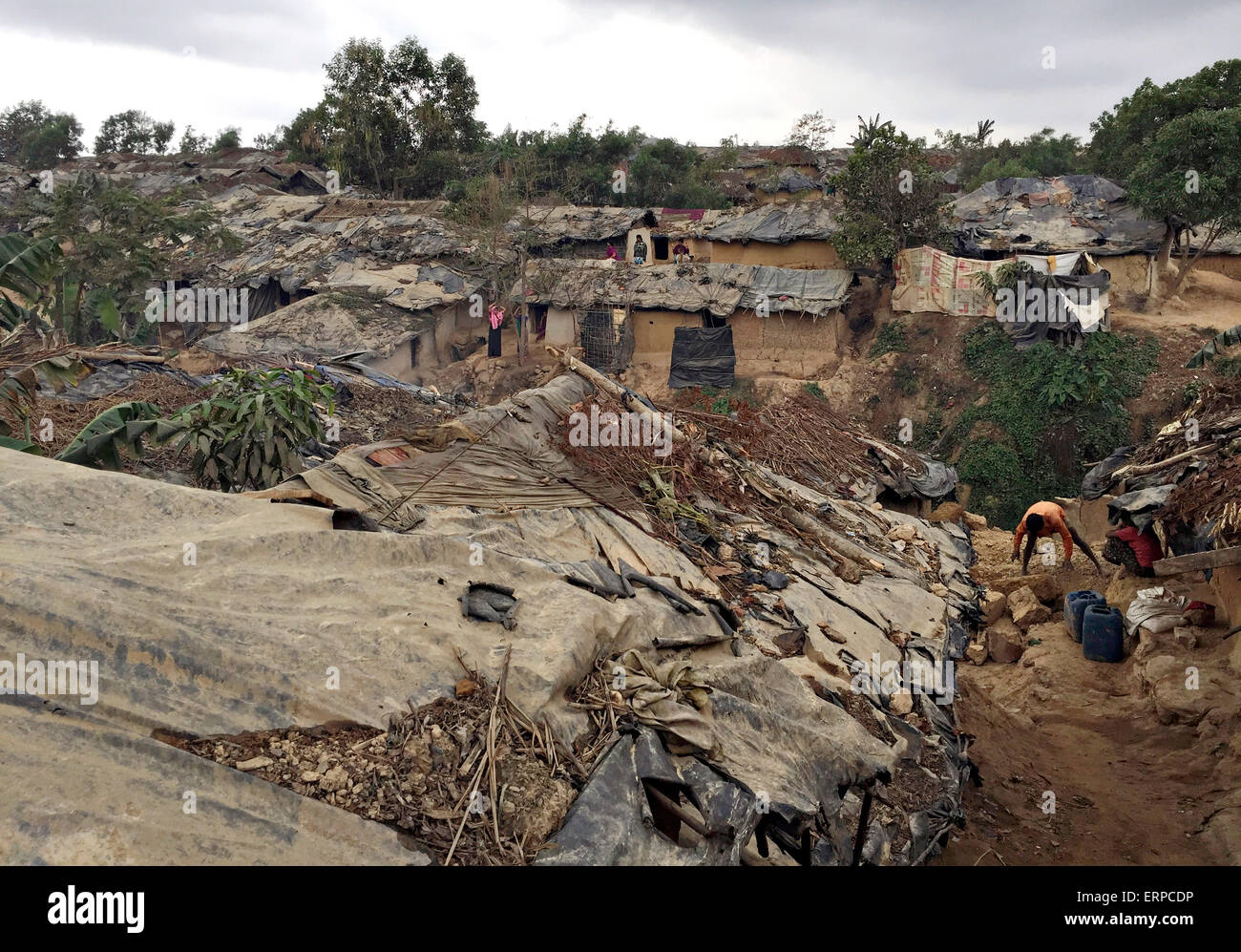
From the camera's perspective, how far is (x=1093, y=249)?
2220cm

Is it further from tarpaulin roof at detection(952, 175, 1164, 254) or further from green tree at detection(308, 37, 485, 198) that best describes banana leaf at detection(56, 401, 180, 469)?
green tree at detection(308, 37, 485, 198)

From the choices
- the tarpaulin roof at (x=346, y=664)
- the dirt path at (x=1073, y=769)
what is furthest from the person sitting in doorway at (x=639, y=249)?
the tarpaulin roof at (x=346, y=664)

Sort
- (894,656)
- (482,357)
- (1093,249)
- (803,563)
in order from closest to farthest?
(894,656) → (803,563) → (1093,249) → (482,357)

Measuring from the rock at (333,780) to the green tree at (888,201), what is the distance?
2159 cm

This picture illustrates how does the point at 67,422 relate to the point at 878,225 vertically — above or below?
below

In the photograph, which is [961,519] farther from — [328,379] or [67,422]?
[67,422]

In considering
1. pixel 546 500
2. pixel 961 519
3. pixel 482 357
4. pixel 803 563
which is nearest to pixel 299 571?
pixel 546 500

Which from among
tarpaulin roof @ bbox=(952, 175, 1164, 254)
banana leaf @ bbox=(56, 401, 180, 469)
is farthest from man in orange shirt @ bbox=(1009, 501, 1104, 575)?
tarpaulin roof @ bbox=(952, 175, 1164, 254)

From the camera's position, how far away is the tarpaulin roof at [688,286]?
2294 cm

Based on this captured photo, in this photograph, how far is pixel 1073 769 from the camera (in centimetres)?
830

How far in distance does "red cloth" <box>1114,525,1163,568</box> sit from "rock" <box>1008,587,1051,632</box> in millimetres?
1301

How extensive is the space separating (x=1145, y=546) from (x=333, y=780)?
10447 millimetres

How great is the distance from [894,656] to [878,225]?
1719 cm

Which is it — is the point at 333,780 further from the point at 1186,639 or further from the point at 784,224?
the point at 784,224
